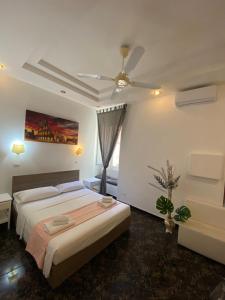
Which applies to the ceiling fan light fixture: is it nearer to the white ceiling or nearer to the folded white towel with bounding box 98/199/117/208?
the white ceiling

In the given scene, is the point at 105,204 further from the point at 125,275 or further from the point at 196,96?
the point at 196,96

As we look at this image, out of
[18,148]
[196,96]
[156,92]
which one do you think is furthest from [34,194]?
[196,96]

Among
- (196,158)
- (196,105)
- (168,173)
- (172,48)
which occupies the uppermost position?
(172,48)

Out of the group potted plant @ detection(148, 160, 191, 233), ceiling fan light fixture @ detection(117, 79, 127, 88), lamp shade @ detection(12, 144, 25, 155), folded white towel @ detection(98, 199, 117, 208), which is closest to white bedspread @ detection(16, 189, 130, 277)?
folded white towel @ detection(98, 199, 117, 208)

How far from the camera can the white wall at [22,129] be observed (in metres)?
2.91

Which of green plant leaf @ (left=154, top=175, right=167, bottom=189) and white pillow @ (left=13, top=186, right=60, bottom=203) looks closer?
white pillow @ (left=13, top=186, right=60, bottom=203)

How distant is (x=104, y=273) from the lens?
1.88 metres

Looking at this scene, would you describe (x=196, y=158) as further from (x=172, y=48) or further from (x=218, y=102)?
(x=172, y=48)

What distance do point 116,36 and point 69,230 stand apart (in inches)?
105

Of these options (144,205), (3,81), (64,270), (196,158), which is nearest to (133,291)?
(64,270)

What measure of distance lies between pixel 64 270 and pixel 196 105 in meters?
3.51

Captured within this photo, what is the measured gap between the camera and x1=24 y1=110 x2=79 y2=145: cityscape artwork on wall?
3.25m

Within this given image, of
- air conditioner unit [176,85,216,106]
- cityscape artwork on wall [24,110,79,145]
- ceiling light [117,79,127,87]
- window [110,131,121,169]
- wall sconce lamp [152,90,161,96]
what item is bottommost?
window [110,131,121,169]

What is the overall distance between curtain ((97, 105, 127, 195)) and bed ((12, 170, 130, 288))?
1262mm
